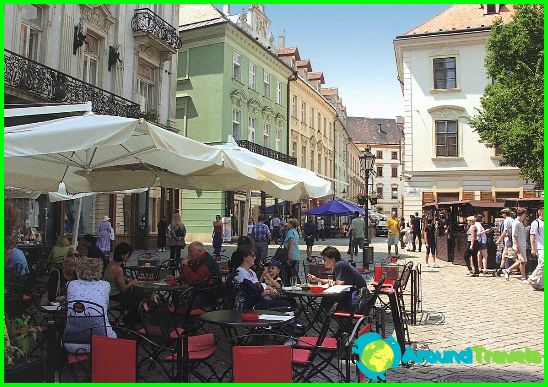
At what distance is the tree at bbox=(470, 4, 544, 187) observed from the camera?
22547mm

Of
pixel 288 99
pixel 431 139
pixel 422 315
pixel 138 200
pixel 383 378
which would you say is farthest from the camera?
pixel 288 99

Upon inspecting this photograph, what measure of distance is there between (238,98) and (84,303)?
29448mm

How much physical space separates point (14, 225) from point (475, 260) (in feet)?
44.8

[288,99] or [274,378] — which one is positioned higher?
[288,99]

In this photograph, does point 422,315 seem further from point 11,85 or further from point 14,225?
point 11,85

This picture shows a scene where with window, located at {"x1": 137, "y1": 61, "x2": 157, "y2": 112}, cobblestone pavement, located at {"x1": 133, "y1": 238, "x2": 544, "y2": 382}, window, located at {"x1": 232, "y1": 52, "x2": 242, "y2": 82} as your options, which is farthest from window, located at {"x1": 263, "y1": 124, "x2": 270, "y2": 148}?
cobblestone pavement, located at {"x1": 133, "y1": 238, "x2": 544, "y2": 382}

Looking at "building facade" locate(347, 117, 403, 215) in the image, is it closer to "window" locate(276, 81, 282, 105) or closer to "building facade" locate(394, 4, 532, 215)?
"window" locate(276, 81, 282, 105)

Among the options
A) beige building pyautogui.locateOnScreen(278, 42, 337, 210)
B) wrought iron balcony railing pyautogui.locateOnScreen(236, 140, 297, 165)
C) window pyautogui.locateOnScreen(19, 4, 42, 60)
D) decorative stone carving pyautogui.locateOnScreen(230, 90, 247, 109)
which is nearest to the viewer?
window pyautogui.locateOnScreen(19, 4, 42, 60)

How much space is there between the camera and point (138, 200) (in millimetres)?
24188

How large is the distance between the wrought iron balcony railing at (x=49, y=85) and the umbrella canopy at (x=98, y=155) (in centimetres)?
730

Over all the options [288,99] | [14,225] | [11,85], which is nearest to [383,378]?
[14,225]

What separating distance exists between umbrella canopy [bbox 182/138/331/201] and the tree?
16585 mm

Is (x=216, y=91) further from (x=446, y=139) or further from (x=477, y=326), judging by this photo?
(x=477, y=326)

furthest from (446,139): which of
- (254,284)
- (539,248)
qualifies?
(254,284)
